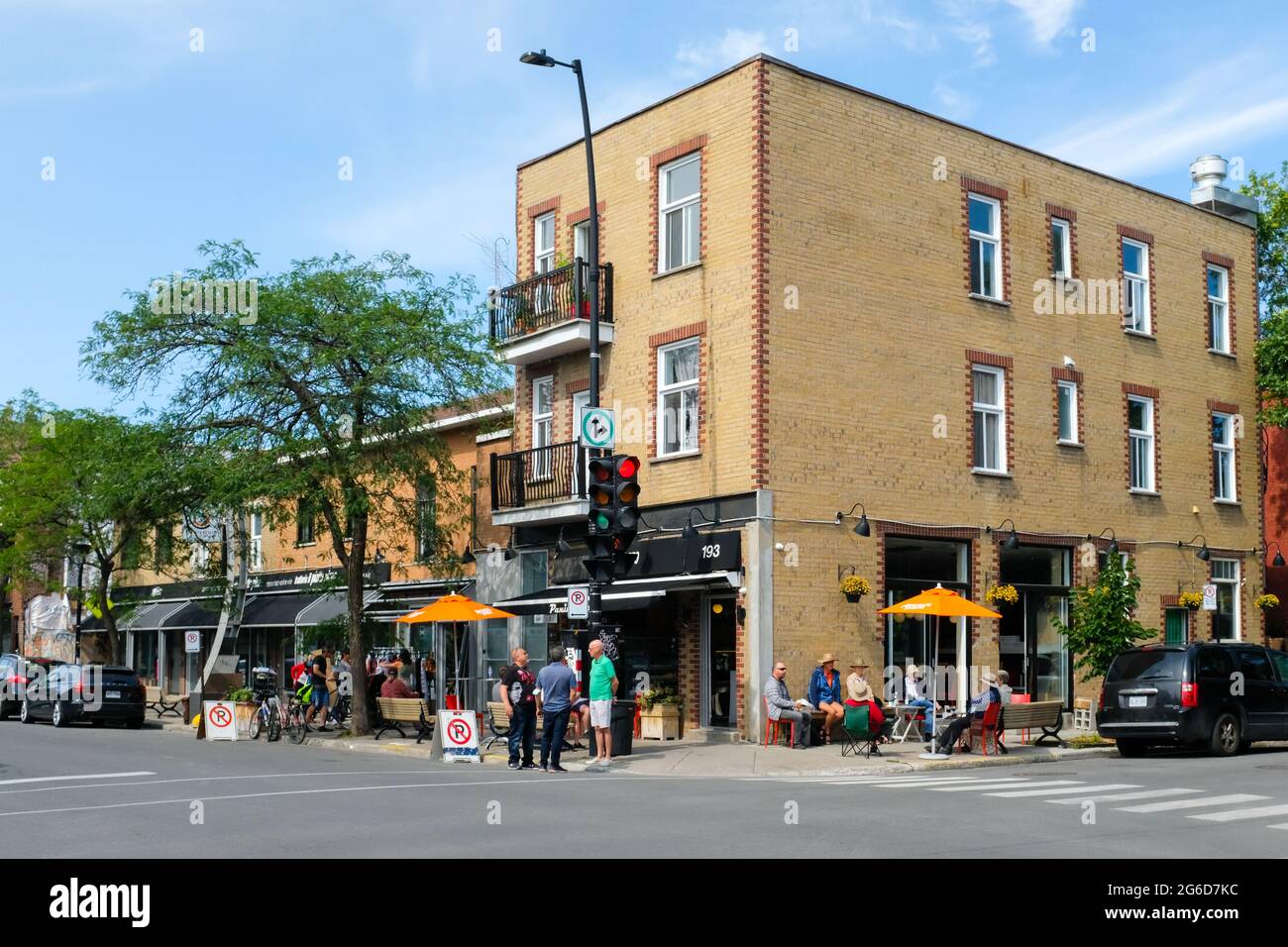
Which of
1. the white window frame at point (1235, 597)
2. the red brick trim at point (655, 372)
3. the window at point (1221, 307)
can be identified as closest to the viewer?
the red brick trim at point (655, 372)

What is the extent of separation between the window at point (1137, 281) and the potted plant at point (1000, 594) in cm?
738

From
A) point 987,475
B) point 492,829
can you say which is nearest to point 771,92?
point 987,475

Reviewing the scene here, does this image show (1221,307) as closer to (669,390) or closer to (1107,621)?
(1107,621)

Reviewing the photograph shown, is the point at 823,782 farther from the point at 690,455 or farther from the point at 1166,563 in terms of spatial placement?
the point at 1166,563

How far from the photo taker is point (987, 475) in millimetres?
27438

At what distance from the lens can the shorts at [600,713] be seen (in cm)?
2091

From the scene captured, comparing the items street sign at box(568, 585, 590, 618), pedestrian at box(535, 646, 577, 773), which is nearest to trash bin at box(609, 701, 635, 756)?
street sign at box(568, 585, 590, 618)

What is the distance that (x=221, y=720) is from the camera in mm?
28000

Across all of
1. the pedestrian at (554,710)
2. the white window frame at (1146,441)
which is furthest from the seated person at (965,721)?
the white window frame at (1146,441)

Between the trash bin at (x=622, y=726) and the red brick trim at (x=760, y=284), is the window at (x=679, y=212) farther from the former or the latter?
the trash bin at (x=622, y=726)

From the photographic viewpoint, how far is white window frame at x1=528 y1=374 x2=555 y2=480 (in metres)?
28.5

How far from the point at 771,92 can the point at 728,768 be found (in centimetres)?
1185

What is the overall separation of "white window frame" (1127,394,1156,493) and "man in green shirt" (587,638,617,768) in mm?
14550

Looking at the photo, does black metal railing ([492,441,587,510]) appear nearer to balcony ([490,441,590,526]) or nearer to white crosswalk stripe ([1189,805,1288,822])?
balcony ([490,441,590,526])
